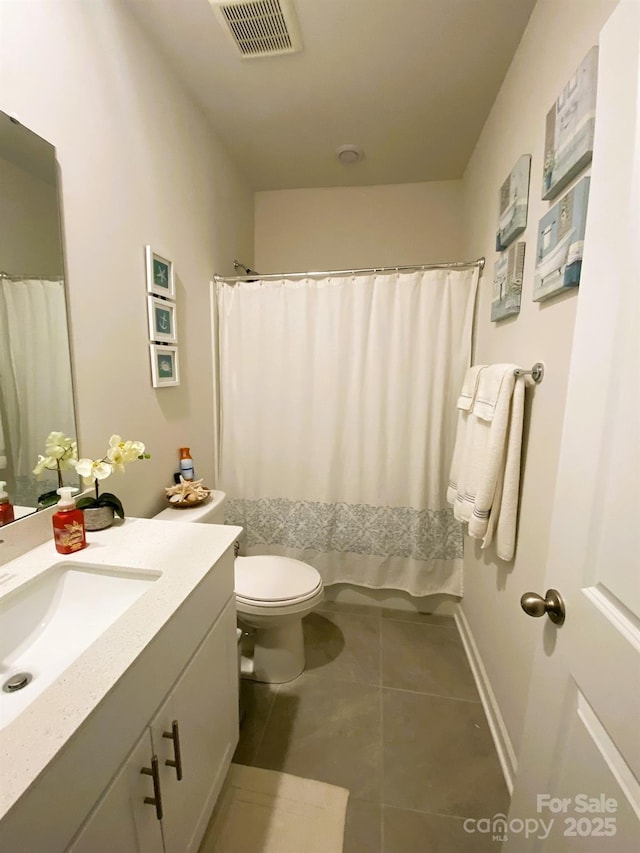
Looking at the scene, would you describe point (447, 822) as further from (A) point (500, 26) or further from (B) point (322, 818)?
(A) point (500, 26)

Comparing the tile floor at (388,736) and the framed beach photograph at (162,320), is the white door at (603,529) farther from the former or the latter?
the framed beach photograph at (162,320)

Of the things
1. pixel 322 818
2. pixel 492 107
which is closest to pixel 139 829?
pixel 322 818

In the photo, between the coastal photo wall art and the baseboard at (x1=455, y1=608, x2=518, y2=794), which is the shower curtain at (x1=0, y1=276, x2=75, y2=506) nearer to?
the coastal photo wall art

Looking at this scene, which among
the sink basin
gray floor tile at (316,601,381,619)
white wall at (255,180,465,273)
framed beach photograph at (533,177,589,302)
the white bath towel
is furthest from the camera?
white wall at (255,180,465,273)

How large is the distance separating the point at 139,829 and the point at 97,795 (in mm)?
202

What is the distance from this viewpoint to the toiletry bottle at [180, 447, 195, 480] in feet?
5.25

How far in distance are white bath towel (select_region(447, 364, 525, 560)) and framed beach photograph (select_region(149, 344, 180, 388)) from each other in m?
1.25

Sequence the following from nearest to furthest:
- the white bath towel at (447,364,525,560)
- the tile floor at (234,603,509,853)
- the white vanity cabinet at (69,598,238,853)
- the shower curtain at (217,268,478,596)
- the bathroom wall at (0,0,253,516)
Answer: the white vanity cabinet at (69,598,238,853) < the bathroom wall at (0,0,253,516) < the tile floor at (234,603,509,853) < the white bath towel at (447,364,525,560) < the shower curtain at (217,268,478,596)

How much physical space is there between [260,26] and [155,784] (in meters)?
2.18

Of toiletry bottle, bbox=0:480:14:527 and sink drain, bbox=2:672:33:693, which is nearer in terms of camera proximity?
sink drain, bbox=2:672:33:693

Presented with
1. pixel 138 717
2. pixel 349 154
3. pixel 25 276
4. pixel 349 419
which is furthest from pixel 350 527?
pixel 349 154

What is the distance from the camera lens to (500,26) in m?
1.28

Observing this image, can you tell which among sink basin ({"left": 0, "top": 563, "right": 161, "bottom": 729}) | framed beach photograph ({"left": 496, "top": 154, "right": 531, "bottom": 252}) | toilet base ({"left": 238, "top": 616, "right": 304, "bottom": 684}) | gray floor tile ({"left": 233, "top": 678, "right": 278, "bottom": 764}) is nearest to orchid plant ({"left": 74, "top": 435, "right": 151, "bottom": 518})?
sink basin ({"left": 0, "top": 563, "right": 161, "bottom": 729})

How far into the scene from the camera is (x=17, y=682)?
2.31 ft
